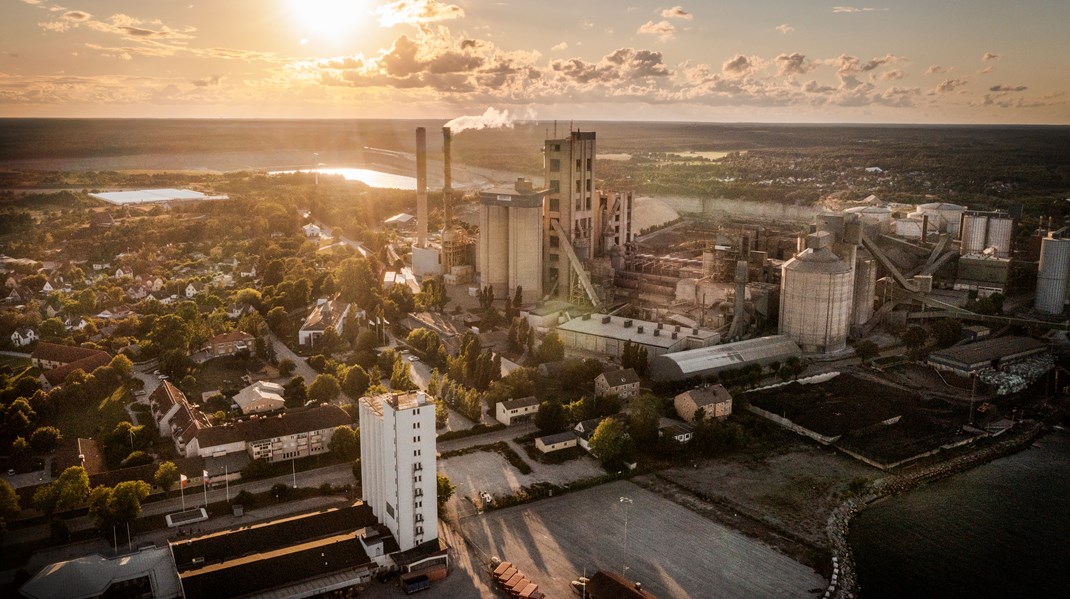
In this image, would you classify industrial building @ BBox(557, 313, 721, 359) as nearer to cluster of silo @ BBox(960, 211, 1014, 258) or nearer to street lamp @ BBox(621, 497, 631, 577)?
street lamp @ BBox(621, 497, 631, 577)

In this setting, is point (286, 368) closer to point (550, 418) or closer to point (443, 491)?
point (550, 418)

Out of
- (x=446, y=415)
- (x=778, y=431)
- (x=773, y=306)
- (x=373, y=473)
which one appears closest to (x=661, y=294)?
Result: (x=773, y=306)

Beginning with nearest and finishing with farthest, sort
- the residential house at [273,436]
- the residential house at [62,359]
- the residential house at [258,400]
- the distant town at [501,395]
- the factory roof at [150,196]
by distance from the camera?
the distant town at [501,395], the residential house at [273,436], the residential house at [258,400], the residential house at [62,359], the factory roof at [150,196]

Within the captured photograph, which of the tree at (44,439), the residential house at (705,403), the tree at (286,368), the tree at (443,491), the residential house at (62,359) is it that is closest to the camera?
the tree at (443,491)

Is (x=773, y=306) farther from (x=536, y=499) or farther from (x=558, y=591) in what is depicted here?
(x=558, y=591)

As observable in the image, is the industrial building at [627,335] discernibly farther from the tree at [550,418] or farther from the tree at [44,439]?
the tree at [44,439]

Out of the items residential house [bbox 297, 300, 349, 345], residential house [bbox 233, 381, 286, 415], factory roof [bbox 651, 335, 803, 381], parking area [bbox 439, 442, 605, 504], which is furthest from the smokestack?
parking area [bbox 439, 442, 605, 504]

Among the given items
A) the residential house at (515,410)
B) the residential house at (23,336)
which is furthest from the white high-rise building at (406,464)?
the residential house at (23,336)
